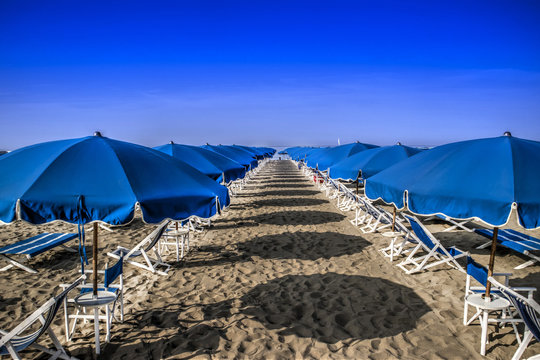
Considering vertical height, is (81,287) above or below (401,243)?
above

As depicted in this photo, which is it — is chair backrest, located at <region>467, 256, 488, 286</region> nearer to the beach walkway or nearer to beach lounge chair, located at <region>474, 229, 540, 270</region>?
the beach walkway

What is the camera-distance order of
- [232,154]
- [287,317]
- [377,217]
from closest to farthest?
[287,317] < [377,217] < [232,154]

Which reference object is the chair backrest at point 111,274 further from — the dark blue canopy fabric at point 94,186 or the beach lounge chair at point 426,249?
the beach lounge chair at point 426,249

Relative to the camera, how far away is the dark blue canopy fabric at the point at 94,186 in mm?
2785

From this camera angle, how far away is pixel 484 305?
134 inches

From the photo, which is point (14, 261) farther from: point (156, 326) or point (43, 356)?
point (156, 326)

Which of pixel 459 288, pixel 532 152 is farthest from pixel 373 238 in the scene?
pixel 532 152

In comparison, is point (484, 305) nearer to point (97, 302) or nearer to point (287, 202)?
point (97, 302)

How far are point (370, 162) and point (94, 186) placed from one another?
659 cm

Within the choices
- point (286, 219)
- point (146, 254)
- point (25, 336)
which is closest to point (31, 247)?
point (146, 254)

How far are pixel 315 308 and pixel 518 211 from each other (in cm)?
262

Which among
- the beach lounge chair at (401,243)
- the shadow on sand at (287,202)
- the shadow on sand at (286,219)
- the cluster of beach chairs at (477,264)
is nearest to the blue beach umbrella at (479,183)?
the cluster of beach chairs at (477,264)

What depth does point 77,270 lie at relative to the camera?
569 cm

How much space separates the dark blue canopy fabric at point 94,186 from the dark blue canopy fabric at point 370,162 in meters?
4.93
